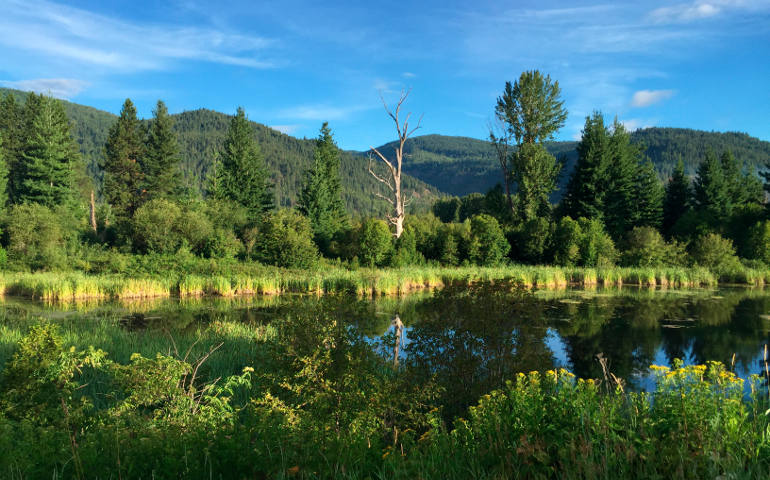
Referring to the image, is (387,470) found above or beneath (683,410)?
beneath

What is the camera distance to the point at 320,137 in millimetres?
42094

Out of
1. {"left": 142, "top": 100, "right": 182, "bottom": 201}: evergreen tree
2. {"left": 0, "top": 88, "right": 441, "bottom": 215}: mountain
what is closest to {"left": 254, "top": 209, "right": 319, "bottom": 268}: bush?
{"left": 142, "top": 100, "right": 182, "bottom": 201}: evergreen tree

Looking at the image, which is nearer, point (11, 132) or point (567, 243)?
point (567, 243)

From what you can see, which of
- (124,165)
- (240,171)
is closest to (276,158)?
(124,165)

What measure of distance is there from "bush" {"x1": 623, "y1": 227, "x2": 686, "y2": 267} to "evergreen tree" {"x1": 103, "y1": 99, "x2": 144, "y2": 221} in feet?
141

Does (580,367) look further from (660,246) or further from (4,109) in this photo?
(4,109)

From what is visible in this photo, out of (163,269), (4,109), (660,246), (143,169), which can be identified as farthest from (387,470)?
(4,109)

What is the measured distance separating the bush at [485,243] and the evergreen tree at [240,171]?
64.2 ft

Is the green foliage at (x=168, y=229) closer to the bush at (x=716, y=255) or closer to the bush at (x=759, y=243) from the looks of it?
the bush at (x=716, y=255)

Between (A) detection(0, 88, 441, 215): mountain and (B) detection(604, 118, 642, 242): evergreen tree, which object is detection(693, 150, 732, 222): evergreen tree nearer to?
(B) detection(604, 118, 642, 242): evergreen tree

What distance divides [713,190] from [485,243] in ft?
77.6

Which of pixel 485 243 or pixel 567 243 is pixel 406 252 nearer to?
pixel 485 243

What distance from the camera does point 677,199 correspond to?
45938mm

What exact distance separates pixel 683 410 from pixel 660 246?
36.7 meters
